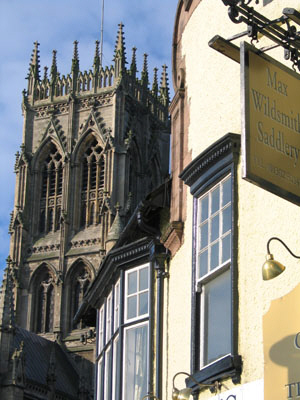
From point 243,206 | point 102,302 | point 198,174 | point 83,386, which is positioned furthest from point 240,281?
point 83,386

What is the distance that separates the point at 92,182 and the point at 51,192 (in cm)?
298

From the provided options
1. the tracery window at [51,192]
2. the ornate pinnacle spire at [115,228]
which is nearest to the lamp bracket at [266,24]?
the ornate pinnacle spire at [115,228]

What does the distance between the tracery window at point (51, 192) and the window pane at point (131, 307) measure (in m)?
53.3

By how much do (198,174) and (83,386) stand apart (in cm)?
4690

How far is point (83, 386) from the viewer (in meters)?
58.0

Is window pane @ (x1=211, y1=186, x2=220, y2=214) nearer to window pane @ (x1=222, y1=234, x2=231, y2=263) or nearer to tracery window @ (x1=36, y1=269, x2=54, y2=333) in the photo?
window pane @ (x1=222, y1=234, x2=231, y2=263)

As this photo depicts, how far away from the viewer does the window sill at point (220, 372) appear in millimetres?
→ 10742

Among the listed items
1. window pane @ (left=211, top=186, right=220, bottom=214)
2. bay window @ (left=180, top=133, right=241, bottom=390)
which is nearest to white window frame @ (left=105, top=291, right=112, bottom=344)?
bay window @ (left=180, top=133, right=241, bottom=390)

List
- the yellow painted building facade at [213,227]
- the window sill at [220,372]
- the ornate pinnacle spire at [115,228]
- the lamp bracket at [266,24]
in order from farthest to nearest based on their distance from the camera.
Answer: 1. the ornate pinnacle spire at [115,228]
2. the window sill at [220,372]
3. the yellow painted building facade at [213,227]
4. the lamp bracket at [266,24]

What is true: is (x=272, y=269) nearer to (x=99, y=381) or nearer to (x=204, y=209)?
(x=204, y=209)

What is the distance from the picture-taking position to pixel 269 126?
356 inches

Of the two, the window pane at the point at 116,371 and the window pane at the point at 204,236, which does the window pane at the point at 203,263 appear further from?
the window pane at the point at 116,371

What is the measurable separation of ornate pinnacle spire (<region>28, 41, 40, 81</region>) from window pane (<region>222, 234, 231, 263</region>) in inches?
2520

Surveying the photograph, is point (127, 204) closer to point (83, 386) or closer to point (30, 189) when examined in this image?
point (30, 189)
